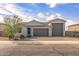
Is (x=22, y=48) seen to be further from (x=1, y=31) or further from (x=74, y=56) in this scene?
(x=74, y=56)

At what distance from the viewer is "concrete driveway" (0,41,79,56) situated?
7.75 m

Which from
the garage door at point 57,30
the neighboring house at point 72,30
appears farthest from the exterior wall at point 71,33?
the garage door at point 57,30

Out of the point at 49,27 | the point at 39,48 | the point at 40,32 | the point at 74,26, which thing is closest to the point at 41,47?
the point at 39,48

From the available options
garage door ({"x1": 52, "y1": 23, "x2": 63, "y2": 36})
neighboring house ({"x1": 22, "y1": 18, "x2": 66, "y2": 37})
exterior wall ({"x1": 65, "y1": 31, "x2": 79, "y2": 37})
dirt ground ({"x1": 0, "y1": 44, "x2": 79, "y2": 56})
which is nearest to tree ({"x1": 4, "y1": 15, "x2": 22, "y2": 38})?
neighboring house ({"x1": 22, "y1": 18, "x2": 66, "y2": 37})

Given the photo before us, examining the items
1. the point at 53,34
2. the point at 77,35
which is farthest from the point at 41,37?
the point at 77,35

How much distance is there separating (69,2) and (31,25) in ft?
3.37

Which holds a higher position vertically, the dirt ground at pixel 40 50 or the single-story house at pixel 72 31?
the single-story house at pixel 72 31

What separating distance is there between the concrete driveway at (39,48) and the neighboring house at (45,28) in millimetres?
210

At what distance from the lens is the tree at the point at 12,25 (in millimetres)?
7766

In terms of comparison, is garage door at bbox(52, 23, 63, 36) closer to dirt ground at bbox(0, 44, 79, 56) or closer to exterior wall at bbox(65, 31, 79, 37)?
exterior wall at bbox(65, 31, 79, 37)

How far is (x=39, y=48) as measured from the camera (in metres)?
7.80

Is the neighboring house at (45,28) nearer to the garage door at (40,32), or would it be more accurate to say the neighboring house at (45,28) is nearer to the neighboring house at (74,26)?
the garage door at (40,32)

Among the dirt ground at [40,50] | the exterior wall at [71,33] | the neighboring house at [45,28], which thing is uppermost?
the neighboring house at [45,28]

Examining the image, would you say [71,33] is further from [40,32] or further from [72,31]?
[40,32]
